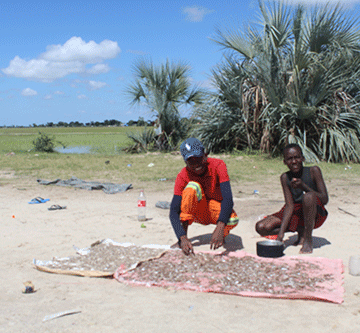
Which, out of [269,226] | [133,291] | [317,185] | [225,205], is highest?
[317,185]

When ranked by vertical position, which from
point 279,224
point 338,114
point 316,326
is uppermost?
point 338,114

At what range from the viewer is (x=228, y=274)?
326cm

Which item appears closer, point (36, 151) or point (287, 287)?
point (287, 287)

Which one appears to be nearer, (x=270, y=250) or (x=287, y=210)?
(x=270, y=250)

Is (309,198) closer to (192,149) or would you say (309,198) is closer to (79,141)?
(192,149)

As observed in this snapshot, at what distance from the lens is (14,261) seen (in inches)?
146

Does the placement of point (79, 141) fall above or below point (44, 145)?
above

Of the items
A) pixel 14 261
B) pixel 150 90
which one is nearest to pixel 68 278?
pixel 14 261

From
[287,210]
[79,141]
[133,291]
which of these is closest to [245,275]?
[133,291]

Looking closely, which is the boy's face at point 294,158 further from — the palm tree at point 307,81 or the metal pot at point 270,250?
the palm tree at point 307,81

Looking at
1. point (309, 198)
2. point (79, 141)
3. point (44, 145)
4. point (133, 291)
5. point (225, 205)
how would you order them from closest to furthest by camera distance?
point (133, 291) < point (225, 205) < point (309, 198) < point (44, 145) < point (79, 141)

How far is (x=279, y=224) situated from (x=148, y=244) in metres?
1.39

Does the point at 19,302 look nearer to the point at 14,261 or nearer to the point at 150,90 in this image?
the point at 14,261

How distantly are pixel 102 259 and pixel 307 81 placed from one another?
9.78 metres
